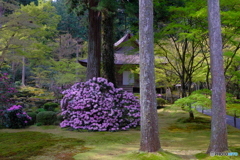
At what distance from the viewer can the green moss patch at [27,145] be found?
18.8 ft

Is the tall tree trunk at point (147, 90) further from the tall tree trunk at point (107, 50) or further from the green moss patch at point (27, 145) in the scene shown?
the tall tree trunk at point (107, 50)

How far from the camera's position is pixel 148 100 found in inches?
197

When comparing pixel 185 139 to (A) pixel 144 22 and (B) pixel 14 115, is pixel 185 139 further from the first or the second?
(B) pixel 14 115

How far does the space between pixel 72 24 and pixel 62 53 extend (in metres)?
10.3

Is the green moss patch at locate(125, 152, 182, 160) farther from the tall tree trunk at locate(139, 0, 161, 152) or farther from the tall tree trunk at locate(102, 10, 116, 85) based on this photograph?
the tall tree trunk at locate(102, 10, 116, 85)

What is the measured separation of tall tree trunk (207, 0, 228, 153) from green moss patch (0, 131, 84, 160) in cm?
408

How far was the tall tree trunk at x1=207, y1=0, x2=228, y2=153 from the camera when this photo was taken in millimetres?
4859

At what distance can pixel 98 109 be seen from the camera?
998 cm

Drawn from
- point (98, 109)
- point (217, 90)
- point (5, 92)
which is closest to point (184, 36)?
point (217, 90)

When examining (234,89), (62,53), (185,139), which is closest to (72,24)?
(62,53)

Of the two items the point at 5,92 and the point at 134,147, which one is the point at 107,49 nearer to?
the point at 5,92

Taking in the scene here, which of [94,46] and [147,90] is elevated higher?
[94,46]

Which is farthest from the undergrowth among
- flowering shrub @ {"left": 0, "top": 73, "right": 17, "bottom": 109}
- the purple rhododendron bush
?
flowering shrub @ {"left": 0, "top": 73, "right": 17, "bottom": 109}

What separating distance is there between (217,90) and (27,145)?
18.5ft
